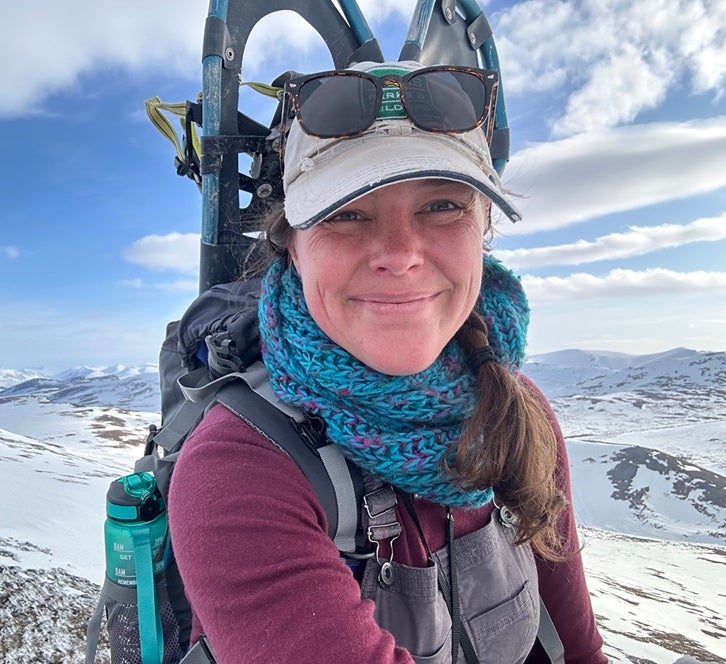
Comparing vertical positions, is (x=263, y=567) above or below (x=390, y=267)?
below

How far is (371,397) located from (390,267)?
0.48 meters

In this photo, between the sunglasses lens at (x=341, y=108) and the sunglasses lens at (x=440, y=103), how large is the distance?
0.51ft

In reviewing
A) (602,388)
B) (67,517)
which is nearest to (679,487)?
(67,517)

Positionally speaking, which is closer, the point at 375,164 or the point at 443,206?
the point at 375,164

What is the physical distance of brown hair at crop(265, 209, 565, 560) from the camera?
1903 mm

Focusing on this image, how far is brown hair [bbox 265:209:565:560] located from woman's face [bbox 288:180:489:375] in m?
0.30

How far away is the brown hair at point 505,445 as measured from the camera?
1903 mm

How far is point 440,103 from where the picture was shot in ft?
6.23

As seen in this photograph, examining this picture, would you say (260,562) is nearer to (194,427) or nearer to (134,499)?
(194,427)

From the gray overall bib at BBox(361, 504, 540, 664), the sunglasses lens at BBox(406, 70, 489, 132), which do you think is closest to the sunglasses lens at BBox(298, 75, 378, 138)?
the sunglasses lens at BBox(406, 70, 489, 132)

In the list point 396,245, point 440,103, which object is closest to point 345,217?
point 396,245

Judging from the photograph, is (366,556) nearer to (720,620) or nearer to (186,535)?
(186,535)

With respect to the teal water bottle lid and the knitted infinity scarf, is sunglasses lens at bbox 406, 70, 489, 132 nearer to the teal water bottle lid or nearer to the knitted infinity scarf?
the knitted infinity scarf

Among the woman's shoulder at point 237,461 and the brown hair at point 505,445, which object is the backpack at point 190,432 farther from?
the brown hair at point 505,445
